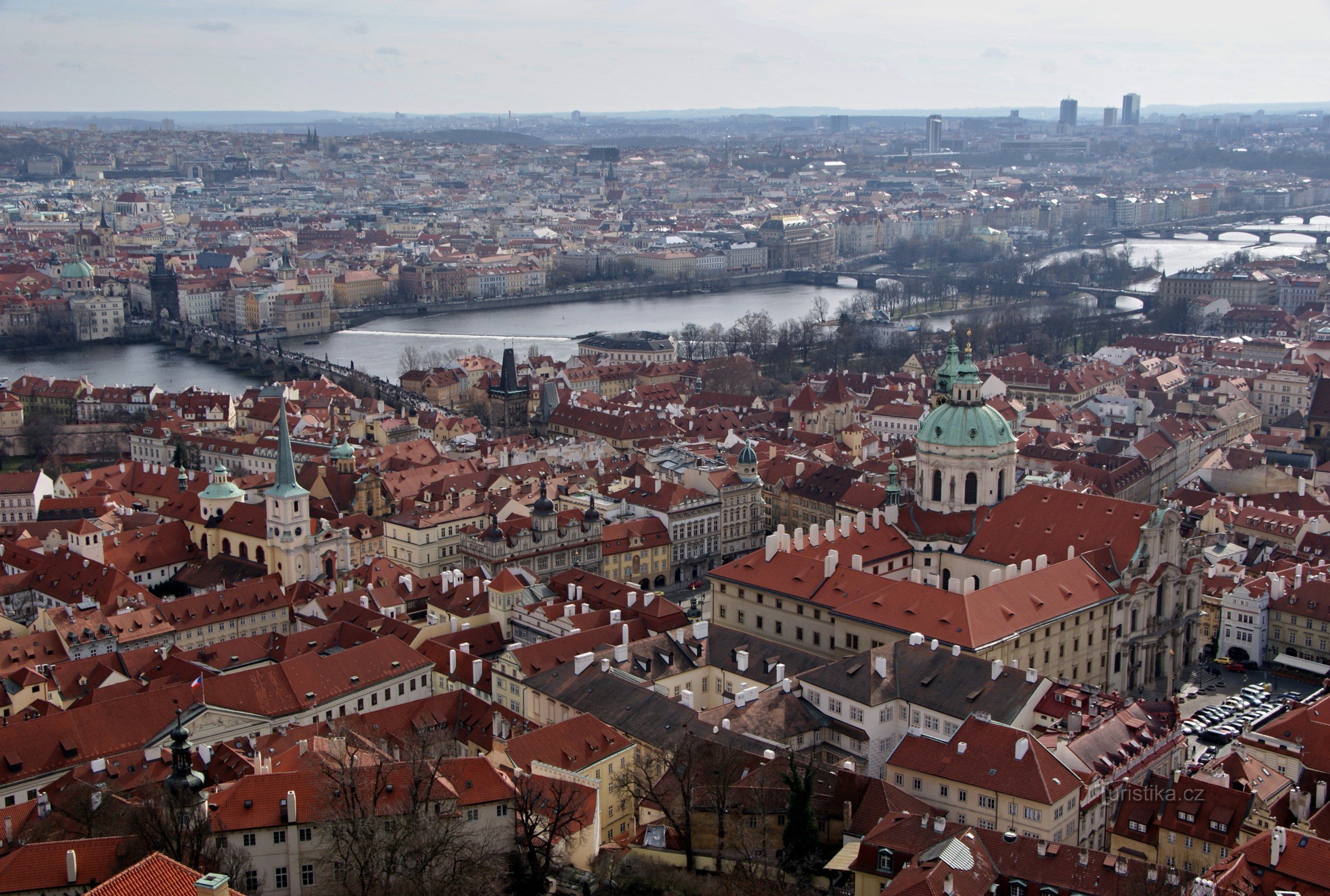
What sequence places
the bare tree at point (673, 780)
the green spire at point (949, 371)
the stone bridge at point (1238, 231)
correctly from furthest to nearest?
1. the stone bridge at point (1238, 231)
2. the green spire at point (949, 371)
3. the bare tree at point (673, 780)

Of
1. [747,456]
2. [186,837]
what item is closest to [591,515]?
[747,456]

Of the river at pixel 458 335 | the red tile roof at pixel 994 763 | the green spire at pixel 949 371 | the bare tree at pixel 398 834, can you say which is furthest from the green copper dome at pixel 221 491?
the river at pixel 458 335

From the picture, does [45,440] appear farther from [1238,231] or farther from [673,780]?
[1238,231]

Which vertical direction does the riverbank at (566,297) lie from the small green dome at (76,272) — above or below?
below

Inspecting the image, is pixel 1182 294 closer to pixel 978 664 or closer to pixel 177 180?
pixel 978 664

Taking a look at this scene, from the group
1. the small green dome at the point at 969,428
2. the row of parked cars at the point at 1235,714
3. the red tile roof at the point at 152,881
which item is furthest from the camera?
the small green dome at the point at 969,428

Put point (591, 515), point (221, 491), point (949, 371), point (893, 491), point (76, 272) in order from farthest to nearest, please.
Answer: point (76, 272)
point (221, 491)
point (591, 515)
point (949, 371)
point (893, 491)

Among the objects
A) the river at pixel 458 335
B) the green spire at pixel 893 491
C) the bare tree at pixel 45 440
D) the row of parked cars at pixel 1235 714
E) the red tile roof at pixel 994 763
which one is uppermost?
the green spire at pixel 893 491

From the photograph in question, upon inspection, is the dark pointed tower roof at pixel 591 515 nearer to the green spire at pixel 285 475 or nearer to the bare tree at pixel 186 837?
the green spire at pixel 285 475
